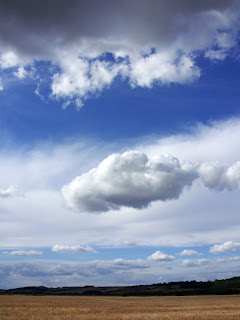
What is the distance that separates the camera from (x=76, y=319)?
41.8 m

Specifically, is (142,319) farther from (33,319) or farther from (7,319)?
(7,319)

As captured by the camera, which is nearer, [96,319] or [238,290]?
[96,319]

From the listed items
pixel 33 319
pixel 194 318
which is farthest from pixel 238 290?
pixel 33 319

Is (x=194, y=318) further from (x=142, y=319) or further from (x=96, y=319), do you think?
(x=96, y=319)

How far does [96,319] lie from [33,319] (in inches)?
327

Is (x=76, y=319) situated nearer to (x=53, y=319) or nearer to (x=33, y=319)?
(x=53, y=319)

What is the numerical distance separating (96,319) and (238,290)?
14774cm

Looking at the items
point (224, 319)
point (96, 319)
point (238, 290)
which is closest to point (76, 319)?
point (96, 319)

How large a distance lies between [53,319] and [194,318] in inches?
757

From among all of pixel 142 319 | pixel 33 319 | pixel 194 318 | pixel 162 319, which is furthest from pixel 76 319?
pixel 194 318

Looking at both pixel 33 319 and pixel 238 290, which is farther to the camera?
pixel 238 290

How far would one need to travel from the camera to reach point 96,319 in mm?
41125

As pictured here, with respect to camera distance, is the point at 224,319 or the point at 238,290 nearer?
the point at 224,319

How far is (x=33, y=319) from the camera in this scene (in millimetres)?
40406
